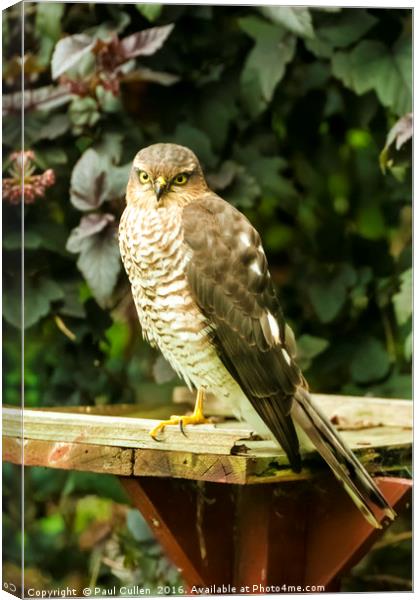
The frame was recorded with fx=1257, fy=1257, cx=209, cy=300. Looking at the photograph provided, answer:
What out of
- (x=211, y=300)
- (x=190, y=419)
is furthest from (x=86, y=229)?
→ (x=190, y=419)

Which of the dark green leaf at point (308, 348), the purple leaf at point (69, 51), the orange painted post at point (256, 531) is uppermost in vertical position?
the purple leaf at point (69, 51)

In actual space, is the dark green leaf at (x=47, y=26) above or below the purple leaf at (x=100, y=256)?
above

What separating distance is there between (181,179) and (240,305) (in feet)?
0.86

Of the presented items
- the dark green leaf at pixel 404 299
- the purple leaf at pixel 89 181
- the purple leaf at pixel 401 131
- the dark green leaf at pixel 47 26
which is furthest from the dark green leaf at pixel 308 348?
the dark green leaf at pixel 47 26

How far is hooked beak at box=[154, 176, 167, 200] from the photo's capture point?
2303mm

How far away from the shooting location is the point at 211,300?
2334 mm

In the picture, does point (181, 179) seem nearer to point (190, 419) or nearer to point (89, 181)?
point (89, 181)

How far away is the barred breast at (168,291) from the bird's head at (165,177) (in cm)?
2

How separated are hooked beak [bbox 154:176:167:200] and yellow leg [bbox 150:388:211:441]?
41 centimetres

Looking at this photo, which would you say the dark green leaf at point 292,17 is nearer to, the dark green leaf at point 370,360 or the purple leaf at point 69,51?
the purple leaf at point 69,51

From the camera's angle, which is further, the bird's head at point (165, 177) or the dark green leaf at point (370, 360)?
the dark green leaf at point (370, 360)

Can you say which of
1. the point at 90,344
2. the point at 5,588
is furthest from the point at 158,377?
→ the point at 5,588

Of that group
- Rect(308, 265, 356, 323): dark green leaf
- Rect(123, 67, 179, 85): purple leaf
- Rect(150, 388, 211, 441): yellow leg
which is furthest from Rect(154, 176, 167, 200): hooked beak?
Rect(308, 265, 356, 323): dark green leaf

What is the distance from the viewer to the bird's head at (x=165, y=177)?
91.7 inches
